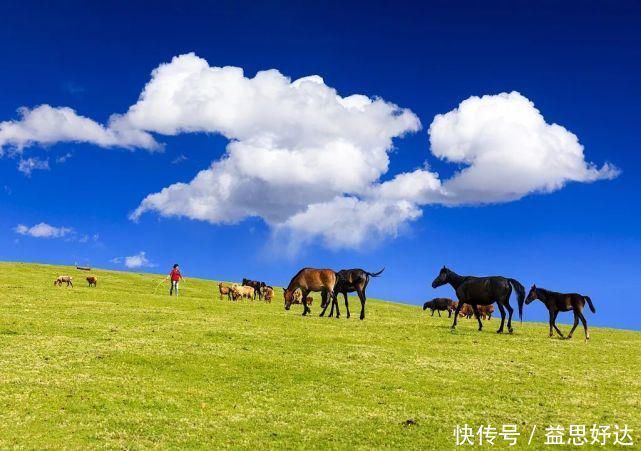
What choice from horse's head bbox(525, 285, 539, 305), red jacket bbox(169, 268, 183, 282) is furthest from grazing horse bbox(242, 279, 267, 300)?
horse's head bbox(525, 285, 539, 305)

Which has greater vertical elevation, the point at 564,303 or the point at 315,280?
the point at 315,280

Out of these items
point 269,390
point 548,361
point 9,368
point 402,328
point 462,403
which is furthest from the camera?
point 402,328

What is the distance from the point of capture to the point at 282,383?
18.1 metres

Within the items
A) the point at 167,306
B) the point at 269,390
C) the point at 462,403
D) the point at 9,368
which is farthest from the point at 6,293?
the point at 462,403

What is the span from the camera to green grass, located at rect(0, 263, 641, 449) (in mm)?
13461

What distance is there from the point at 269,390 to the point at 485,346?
1290 cm

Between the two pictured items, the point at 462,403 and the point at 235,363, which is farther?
the point at 235,363

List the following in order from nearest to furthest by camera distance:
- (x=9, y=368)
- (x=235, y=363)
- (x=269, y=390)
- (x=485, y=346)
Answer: (x=269, y=390) → (x=9, y=368) → (x=235, y=363) → (x=485, y=346)

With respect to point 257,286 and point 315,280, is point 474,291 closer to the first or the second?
point 315,280

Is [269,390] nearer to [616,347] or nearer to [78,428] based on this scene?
[78,428]

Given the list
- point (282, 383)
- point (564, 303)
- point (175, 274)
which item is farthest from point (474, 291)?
point (175, 274)

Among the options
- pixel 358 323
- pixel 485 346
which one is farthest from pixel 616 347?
pixel 358 323

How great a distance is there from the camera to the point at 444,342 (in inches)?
1068

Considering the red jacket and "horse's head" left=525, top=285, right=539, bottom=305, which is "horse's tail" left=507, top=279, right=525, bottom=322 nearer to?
"horse's head" left=525, top=285, right=539, bottom=305
